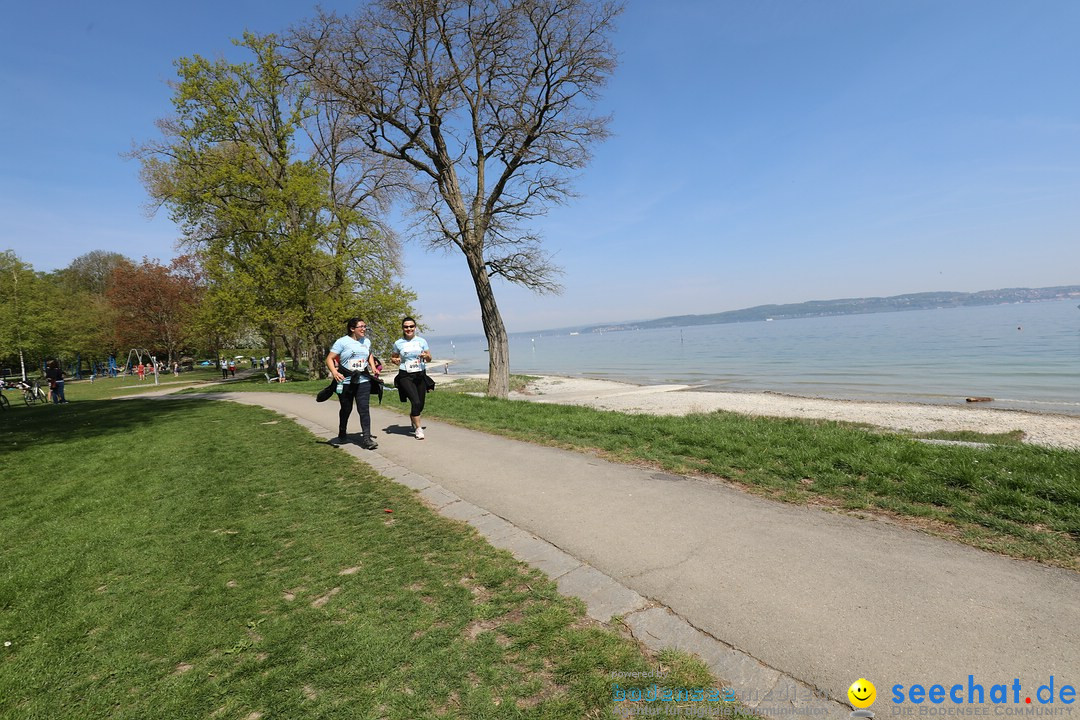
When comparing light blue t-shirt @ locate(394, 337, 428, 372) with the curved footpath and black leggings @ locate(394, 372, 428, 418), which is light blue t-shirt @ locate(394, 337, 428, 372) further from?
the curved footpath

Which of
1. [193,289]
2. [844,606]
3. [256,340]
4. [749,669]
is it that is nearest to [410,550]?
[749,669]

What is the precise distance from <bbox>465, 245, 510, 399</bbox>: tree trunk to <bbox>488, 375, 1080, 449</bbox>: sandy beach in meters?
1.49

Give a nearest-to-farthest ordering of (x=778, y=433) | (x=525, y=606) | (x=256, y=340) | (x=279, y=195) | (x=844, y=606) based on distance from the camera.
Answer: (x=844, y=606) < (x=525, y=606) < (x=778, y=433) < (x=279, y=195) < (x=256, y=340)

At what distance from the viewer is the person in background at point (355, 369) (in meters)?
7.80

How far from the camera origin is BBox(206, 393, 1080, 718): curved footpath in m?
2.23

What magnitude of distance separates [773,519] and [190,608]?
449 cm

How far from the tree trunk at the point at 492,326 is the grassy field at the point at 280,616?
1054 centimetres

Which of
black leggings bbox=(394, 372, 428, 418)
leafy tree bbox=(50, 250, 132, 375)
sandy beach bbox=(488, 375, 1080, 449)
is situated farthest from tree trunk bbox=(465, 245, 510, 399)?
leafy tree bbox=(50, 250, 132, 375)

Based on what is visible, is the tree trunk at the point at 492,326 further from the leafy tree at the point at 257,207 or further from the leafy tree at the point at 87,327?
the leafy tree at the point at 87,327

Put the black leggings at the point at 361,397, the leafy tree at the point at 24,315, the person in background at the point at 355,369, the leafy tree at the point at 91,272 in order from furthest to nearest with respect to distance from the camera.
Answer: the leafy tree at the point at 91,272, the leafy tree at the point at 24,315, the black leggings at the point at 361,397, the person in background at the point at 355,369

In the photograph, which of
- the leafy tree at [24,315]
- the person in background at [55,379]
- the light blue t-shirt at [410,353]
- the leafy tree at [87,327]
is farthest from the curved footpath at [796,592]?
the leafy tree at [87,327]

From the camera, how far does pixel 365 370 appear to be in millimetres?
7984

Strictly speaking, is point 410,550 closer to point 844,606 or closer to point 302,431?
point 844,606

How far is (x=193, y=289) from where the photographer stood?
44.8 meters
